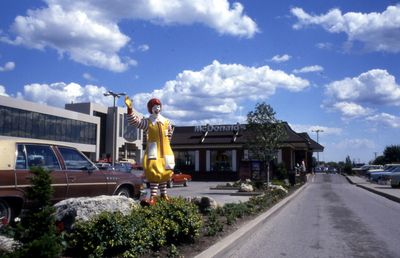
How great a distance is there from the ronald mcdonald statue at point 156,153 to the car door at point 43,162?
185 cm

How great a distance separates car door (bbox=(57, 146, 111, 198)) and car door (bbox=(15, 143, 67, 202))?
6.9 inches

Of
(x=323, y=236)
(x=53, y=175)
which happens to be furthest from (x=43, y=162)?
(x=323, y=236)

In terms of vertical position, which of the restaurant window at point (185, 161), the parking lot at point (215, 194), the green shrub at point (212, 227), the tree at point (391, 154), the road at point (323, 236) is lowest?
the road at point (323, 236)

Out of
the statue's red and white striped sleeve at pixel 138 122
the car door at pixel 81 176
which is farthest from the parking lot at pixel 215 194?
the car door at pixel 81 176

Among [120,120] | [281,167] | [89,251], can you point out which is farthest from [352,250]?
[120,120]

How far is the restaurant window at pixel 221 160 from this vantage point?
5450cm

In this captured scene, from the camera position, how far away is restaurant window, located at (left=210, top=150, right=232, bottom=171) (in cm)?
5450

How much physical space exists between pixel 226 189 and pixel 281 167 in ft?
31.3

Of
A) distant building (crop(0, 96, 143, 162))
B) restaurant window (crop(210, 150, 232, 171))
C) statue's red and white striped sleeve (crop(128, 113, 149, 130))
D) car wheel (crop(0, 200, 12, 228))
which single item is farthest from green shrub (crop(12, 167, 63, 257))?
distant building (crop(0, 96, 143, 162))

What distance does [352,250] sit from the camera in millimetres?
8922

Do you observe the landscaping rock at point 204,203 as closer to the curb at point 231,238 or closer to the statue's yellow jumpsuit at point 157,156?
the curb at point 231,238

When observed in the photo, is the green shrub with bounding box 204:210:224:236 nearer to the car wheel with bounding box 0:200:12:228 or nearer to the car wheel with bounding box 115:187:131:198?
the car wheel with bounding box 115:187:131:198

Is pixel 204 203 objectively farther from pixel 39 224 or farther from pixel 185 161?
pixel 185 161

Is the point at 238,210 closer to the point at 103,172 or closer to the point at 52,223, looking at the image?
the point at 103,172
